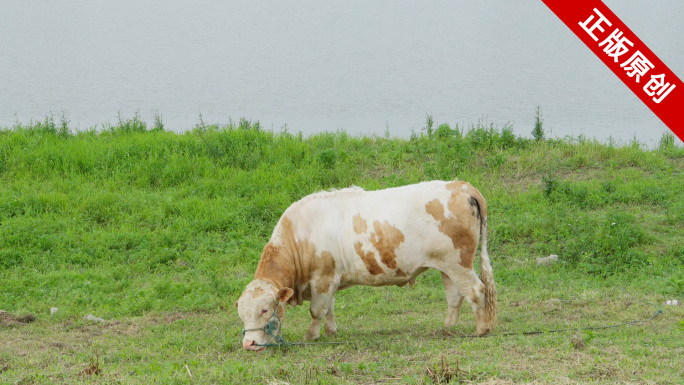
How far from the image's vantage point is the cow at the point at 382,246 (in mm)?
7277

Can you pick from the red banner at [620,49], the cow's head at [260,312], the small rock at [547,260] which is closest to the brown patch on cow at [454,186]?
the cow's head at [260,312]

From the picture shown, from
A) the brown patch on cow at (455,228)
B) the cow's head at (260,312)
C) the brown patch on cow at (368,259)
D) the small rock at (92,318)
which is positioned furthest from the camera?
the small rock at (92,318)

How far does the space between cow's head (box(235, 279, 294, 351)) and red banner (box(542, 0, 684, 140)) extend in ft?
21.2

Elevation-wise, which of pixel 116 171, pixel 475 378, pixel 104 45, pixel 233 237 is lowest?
pixel 475 378

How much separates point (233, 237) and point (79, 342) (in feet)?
Result: 12.5

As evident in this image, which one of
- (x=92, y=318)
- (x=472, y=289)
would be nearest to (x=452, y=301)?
(x=472, y=289)

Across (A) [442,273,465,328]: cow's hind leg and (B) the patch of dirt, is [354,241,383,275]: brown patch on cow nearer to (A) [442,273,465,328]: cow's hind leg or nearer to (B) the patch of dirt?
(A) [442,273,465,328]: cow's hind leg

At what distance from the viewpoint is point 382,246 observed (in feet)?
24.1

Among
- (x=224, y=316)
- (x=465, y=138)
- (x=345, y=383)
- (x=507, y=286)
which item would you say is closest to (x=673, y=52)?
(x=465, y=138)

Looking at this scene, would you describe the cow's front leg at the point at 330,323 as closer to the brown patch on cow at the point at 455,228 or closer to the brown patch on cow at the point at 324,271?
the brown patch on cow at the point at 324,271

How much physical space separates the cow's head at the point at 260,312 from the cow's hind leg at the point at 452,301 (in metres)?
1.64

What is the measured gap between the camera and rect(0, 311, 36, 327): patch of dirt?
8.12 m

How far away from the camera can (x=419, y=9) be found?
134 ft

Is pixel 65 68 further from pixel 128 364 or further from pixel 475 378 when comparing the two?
pixel 475 378
